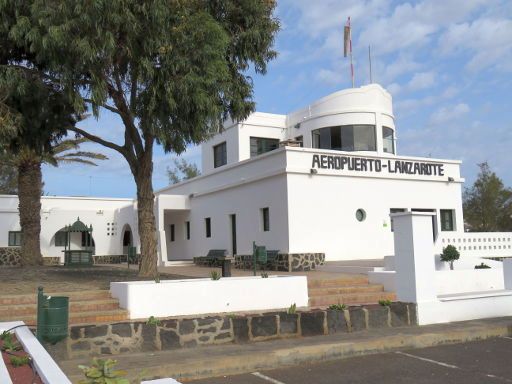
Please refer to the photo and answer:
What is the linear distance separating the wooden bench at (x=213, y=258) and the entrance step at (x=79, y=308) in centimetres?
1111

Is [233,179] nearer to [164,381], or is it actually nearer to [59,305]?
[59,305]

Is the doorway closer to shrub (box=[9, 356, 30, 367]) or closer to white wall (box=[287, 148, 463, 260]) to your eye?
white wall (box=[287, 148, 463, 260])

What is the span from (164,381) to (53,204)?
29040 millimetres

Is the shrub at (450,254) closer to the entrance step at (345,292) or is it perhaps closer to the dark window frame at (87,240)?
the entrance step at (345,292)

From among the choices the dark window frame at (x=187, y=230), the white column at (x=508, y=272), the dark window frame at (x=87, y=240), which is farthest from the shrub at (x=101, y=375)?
the dark window frame at (x=87, y=240)

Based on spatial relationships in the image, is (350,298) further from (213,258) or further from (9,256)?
(9,256)

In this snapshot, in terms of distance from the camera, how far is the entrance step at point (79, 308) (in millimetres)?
9844

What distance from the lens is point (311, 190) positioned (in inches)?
759

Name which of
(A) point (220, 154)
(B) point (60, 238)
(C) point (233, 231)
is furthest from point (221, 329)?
(B) point (60, 238)

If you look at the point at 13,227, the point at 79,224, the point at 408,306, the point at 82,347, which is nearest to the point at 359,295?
the point at 408,306

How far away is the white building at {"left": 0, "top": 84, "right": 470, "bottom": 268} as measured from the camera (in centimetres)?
1920

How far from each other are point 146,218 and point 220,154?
14788 millimetres

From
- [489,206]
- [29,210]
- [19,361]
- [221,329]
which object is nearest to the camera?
[19,361]

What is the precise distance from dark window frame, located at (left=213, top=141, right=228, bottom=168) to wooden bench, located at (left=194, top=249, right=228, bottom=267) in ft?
19.6
